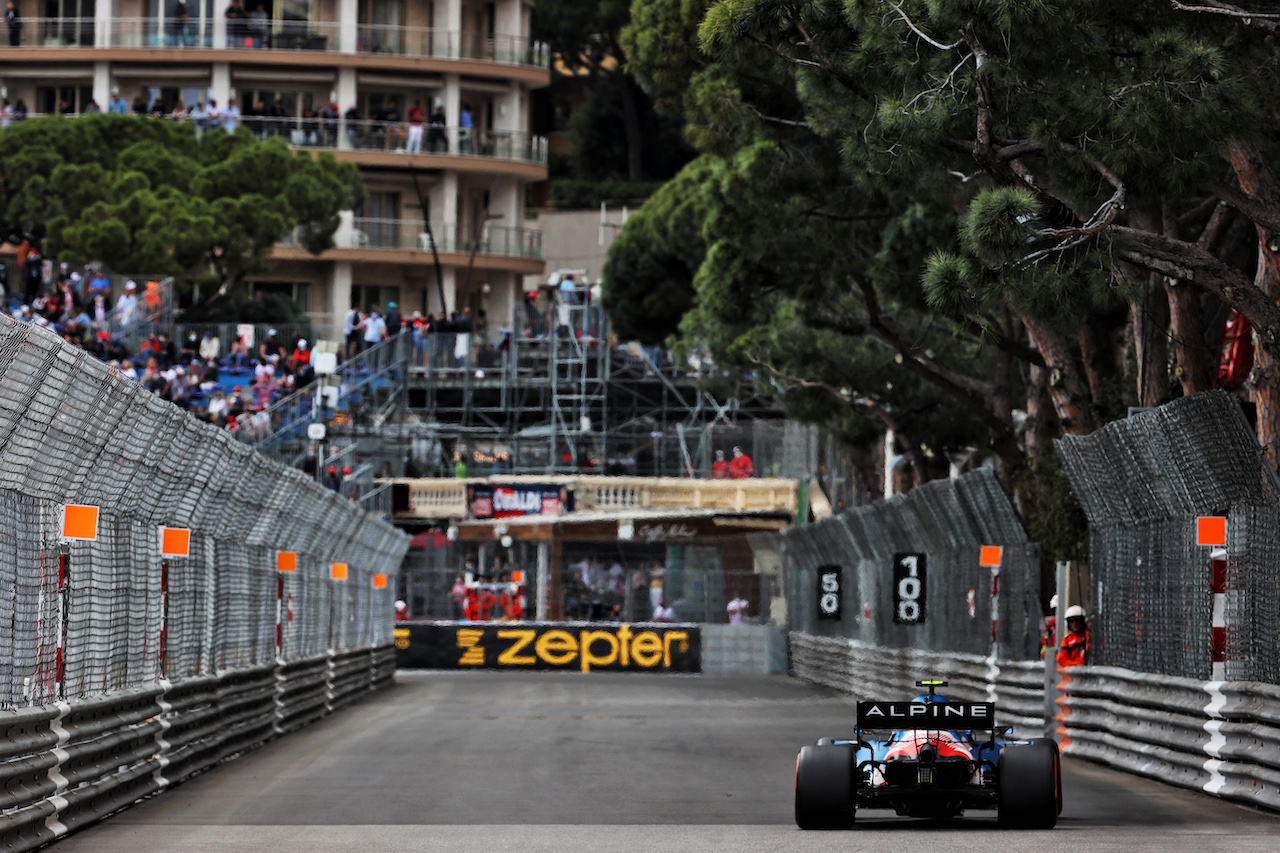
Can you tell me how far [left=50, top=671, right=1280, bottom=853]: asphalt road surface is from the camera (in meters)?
11.6

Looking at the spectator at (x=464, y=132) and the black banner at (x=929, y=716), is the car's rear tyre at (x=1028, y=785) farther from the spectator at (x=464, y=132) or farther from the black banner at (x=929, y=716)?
the spectator at (x=464, y=132)

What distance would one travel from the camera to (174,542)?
50.9ft

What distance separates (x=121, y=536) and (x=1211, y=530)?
298 inches

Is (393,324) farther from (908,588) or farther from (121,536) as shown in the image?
(121,536)

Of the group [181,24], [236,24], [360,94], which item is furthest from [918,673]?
[181,24]

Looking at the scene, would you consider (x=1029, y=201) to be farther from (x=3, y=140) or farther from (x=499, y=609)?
(x=3, y=140)

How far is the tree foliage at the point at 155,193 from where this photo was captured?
203 feet

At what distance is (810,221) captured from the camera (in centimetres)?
2636

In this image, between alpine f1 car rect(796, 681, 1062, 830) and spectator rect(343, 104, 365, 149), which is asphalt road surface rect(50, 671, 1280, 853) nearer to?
alpine f1 car rect(796, 681, 1062, 830)

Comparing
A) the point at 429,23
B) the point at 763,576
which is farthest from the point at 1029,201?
the point at 429,23

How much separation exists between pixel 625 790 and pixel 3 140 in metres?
56.4

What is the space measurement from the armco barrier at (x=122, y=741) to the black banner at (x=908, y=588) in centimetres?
849

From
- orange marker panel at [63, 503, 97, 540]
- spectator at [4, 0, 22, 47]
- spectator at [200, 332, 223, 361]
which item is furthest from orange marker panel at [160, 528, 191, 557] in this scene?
spectator at [4, 0, 22, 47]

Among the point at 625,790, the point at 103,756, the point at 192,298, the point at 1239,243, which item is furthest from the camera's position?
the point at 192,298
